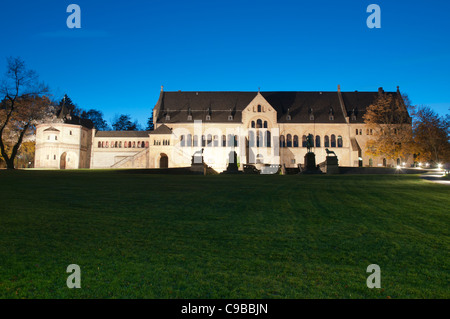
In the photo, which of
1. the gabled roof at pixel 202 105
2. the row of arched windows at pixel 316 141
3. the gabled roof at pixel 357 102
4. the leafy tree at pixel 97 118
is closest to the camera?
the row of arched windows at pixel 316 141

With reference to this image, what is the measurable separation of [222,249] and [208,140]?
57412 mm

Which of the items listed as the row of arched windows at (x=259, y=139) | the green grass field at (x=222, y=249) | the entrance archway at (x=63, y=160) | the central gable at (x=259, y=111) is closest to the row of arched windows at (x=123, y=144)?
the entrance archway at (x=63, y=160)

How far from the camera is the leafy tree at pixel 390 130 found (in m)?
48.6

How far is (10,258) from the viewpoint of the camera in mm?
5551

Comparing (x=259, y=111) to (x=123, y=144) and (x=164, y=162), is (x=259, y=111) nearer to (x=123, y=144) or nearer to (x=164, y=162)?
(x=164, y=162)

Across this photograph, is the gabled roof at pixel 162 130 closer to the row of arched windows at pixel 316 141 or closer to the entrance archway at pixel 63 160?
the entrance archway at pixel 63 160

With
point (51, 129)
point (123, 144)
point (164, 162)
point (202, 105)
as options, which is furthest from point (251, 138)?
point (51, 129)

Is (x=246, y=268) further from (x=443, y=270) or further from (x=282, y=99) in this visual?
(x=282, y=99)

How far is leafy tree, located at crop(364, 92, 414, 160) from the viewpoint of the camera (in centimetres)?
4859

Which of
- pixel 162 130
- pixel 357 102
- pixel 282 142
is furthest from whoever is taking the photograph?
pixel 357 102

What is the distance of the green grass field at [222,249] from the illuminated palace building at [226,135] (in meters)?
49.7

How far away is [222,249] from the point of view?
6.20 meters

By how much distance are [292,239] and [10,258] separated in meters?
5.40
